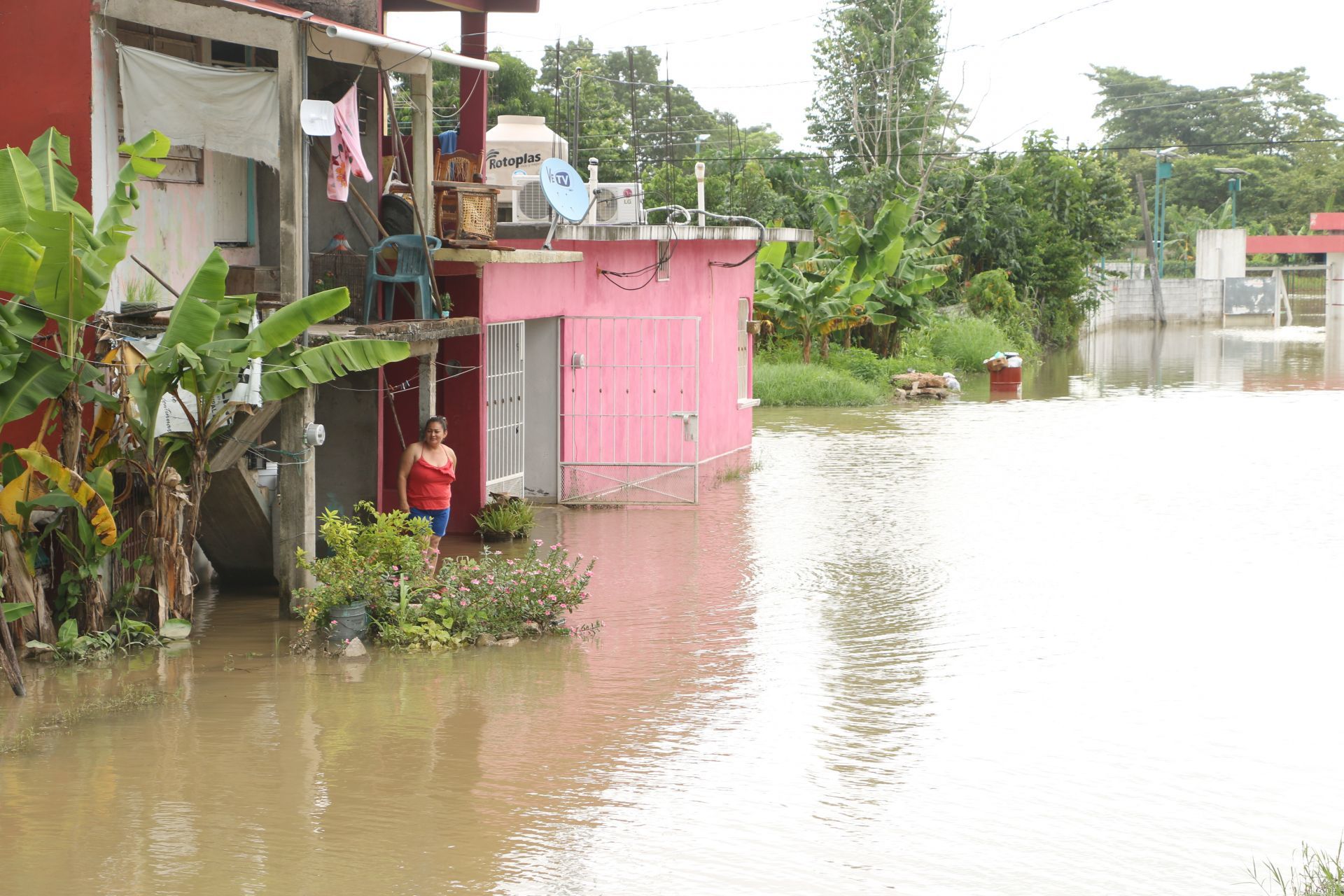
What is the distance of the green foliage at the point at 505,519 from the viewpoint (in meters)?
14.5

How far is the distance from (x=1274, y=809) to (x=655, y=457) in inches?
415

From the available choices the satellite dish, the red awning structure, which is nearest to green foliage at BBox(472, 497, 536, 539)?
the satellite dish

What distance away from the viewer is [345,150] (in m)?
11.5

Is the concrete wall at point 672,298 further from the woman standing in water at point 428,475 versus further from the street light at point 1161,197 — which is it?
the street light at point 1161,197

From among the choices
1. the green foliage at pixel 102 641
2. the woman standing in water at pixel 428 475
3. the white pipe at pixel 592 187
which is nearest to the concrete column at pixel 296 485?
the woman standing in water at pixel 428 475

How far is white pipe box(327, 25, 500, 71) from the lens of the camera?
10.8 metres

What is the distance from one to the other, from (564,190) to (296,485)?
4.98 meters

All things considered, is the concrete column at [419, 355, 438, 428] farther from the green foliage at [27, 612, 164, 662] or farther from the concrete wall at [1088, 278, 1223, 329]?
the concrete wall at [1088, 278, 1223, 329]

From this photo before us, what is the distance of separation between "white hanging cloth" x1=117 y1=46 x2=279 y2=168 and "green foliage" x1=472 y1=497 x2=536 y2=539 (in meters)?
4.70

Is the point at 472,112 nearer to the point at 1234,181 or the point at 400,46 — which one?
the point at 400,46

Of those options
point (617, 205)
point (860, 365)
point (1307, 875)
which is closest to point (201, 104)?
point (617, 205)

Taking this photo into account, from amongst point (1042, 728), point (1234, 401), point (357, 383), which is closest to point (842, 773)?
point (1042, 728)

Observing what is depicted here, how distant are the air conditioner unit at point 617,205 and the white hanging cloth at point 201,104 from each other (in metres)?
6.45

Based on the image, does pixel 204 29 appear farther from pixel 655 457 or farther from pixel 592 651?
pixel 655 457
